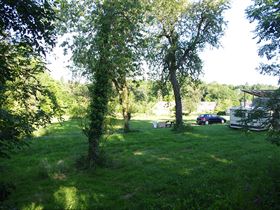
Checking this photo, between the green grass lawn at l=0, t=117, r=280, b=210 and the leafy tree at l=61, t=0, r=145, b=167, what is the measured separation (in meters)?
1.71

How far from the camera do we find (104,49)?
10734 millimetres

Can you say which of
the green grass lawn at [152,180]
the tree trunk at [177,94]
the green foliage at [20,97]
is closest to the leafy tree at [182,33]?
the tree trunk at [177,94]

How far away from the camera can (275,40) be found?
9.54 meters

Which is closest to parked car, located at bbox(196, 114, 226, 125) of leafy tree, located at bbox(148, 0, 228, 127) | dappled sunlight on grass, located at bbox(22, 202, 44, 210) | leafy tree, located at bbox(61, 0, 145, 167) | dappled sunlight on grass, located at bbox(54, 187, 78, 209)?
leafy tree, located at bbox(148, 0, 228, 127)

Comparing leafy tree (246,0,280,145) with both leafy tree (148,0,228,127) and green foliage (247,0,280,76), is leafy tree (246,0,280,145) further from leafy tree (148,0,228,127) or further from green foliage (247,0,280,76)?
leafy tree (148,0,228,127)

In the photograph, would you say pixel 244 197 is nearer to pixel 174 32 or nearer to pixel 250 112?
pixel 250 112

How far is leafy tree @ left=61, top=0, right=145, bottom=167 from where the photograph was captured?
1086cm

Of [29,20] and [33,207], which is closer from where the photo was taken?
[29,20]

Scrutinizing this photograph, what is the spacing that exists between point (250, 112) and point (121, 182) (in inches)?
190

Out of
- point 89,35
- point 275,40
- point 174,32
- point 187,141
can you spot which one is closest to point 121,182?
point 89,35

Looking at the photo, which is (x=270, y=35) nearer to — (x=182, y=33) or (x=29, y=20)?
(x=29, y=20)

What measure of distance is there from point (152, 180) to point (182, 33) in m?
18.3

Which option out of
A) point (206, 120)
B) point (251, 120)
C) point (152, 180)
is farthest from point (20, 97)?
point (206, 120)

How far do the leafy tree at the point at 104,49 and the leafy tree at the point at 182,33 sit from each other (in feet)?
39.6
